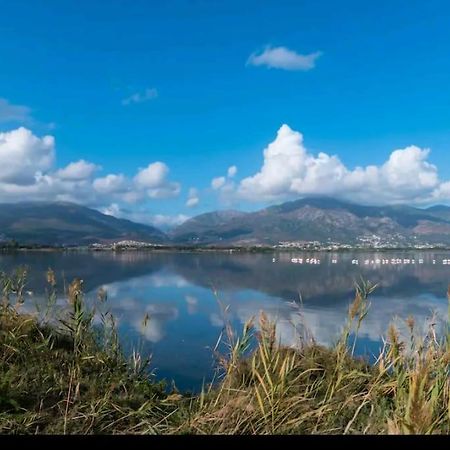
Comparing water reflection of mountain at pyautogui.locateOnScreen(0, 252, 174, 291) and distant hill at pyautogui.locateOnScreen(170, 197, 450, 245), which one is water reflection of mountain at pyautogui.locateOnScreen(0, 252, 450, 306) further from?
distant hill at pyautogui.locateOnScreen(170, 197, 450, 245)

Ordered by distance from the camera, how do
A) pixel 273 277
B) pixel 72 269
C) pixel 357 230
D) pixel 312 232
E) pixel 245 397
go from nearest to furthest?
1. pixel 245 397
2. pixel 72 269
3. pixel 273 277
4. pixel 357 230
5. pixel 312 232

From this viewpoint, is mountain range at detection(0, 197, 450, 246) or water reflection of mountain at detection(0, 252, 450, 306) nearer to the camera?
water reflection of mountain at detection(0, 252, 450, 306)

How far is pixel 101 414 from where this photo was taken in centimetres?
316

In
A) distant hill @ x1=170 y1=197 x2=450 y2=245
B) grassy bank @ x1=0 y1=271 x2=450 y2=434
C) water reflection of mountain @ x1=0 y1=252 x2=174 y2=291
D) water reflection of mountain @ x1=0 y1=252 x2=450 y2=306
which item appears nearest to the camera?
grassy bank @ x1=0 y1=271 x2=450 y2=434

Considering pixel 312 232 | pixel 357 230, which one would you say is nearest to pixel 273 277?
pixel 357 230

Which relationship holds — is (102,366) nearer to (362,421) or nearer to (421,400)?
(362,421)

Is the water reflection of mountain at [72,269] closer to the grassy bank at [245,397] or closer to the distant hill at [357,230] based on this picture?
the grassy bank at [245,397]

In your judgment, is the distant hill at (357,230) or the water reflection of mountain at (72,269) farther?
the distant hill at (357,230)

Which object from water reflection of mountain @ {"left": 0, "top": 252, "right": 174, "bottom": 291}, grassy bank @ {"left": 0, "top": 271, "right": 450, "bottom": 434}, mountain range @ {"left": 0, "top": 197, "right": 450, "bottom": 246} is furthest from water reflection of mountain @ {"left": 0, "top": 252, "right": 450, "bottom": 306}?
mountain range @ {"left": 0, "top": 197, "right": 450, "bottom": 246}

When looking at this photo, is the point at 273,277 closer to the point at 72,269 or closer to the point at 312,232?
the point at 72,269

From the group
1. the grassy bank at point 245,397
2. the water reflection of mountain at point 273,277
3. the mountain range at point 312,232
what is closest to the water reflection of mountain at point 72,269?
the water reflection of mountain at point 273,277

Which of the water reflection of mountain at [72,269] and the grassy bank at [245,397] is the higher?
the grassy bank at [245,397]

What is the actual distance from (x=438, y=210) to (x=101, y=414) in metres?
144

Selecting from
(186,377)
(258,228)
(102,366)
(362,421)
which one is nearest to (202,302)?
(186,377)
